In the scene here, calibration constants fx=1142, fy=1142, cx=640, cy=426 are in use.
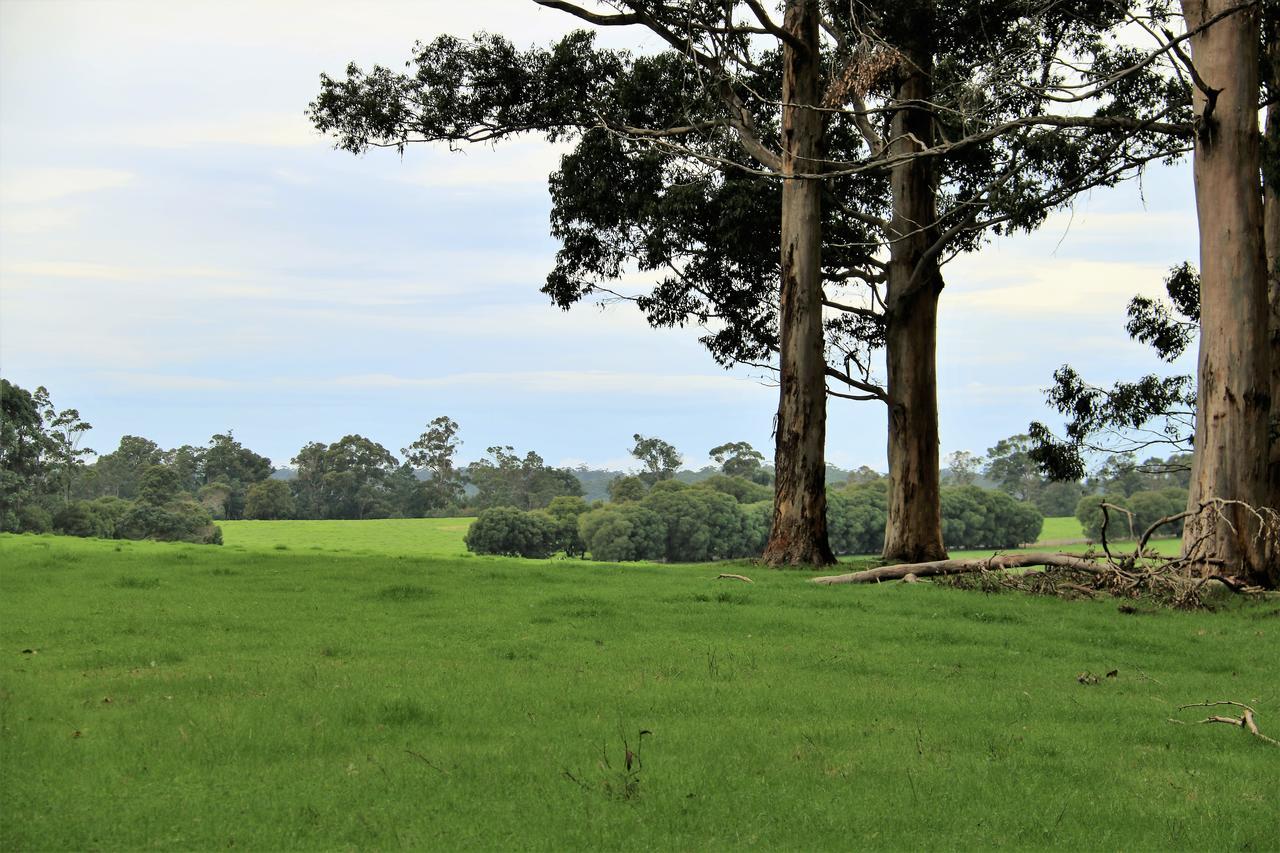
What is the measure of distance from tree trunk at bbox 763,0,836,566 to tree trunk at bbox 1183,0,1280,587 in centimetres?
618

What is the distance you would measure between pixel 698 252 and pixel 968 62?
23.6ft

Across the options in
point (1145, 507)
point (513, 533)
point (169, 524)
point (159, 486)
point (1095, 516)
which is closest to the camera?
point (513, 533)

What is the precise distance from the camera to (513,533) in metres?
45.9

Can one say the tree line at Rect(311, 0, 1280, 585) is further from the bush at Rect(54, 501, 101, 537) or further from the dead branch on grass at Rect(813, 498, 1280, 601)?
the bush at Rect(54, 501, 101, 537)

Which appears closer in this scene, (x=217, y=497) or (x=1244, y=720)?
(x=1244, y=720)

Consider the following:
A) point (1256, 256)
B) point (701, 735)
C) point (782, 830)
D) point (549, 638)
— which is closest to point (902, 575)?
point (1256, 256)

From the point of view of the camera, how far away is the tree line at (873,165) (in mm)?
16516

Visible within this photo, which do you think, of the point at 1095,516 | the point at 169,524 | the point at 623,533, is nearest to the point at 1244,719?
the point at 623,533

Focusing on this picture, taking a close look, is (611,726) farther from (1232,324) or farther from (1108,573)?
(1232,324)

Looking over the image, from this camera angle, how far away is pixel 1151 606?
14.4 m

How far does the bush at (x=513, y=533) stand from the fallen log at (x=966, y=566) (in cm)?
2796

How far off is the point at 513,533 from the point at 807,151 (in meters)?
27.7

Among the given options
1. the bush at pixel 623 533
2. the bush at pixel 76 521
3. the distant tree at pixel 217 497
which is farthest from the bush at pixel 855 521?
the distant tree at pixel 217 497

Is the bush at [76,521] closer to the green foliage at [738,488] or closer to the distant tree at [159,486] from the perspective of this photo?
the distant tree at [159,486]
